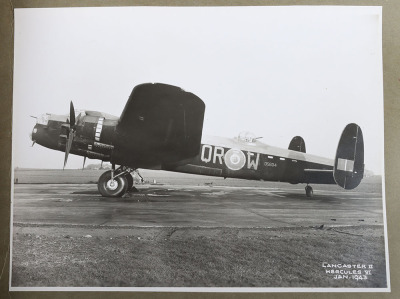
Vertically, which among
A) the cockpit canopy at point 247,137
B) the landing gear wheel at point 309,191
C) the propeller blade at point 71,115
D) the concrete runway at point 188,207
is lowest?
the concrete runway at point 188,207

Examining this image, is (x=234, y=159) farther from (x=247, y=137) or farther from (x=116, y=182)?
(x=116, y=182)

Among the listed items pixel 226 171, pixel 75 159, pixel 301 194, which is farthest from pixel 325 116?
pixel 75 159

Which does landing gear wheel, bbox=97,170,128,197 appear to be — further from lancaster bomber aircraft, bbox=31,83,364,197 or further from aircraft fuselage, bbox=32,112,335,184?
aircraft fuselage, bbox=32,112,335,184

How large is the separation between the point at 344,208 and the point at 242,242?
2.73ft

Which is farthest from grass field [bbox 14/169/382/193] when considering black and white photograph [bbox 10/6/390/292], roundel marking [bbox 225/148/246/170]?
roundel marking [bbox 225/148/246/170]

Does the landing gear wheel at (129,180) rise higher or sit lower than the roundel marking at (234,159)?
lower

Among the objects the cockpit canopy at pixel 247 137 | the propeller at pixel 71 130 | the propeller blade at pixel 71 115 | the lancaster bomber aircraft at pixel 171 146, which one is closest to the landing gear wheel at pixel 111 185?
the lancaster bomber aircraft at pixel 171 146

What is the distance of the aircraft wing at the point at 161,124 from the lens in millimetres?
2699

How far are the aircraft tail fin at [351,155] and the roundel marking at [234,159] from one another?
0.72 meters

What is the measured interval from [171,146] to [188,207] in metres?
0.50

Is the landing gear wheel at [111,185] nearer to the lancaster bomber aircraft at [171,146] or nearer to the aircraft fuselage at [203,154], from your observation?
the lancaster bomber aircraft at [171,146]

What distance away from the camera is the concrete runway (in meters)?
2.70

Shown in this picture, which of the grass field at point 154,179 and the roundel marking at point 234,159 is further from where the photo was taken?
the roundel marking at point 234,159

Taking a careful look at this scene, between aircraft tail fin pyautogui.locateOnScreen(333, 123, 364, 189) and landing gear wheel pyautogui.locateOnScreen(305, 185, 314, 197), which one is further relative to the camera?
landing gear wheel pyautogui.locateOnScreen(305, 185, 314, 197)
